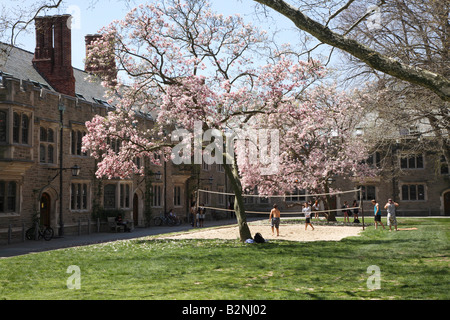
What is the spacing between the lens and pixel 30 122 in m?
24.8

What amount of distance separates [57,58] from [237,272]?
2347 centimetres

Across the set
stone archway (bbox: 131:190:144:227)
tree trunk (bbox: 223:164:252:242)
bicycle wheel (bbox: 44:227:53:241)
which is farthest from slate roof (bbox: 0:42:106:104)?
tree trunk (bbox: 223:164:252:242)

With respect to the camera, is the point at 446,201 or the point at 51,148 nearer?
the point at 51,148

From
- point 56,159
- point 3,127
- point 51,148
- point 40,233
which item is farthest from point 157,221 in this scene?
point 3,127

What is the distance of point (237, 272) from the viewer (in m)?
11.5

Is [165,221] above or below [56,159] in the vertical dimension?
below

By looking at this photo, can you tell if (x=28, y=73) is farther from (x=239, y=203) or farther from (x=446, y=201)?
(x=446, y=201)

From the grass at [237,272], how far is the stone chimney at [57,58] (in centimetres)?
1645

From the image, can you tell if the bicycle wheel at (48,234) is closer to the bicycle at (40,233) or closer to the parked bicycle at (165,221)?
the bicycle at (40,233)

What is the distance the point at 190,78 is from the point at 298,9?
10.5 metres

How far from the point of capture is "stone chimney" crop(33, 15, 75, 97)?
30.2m
